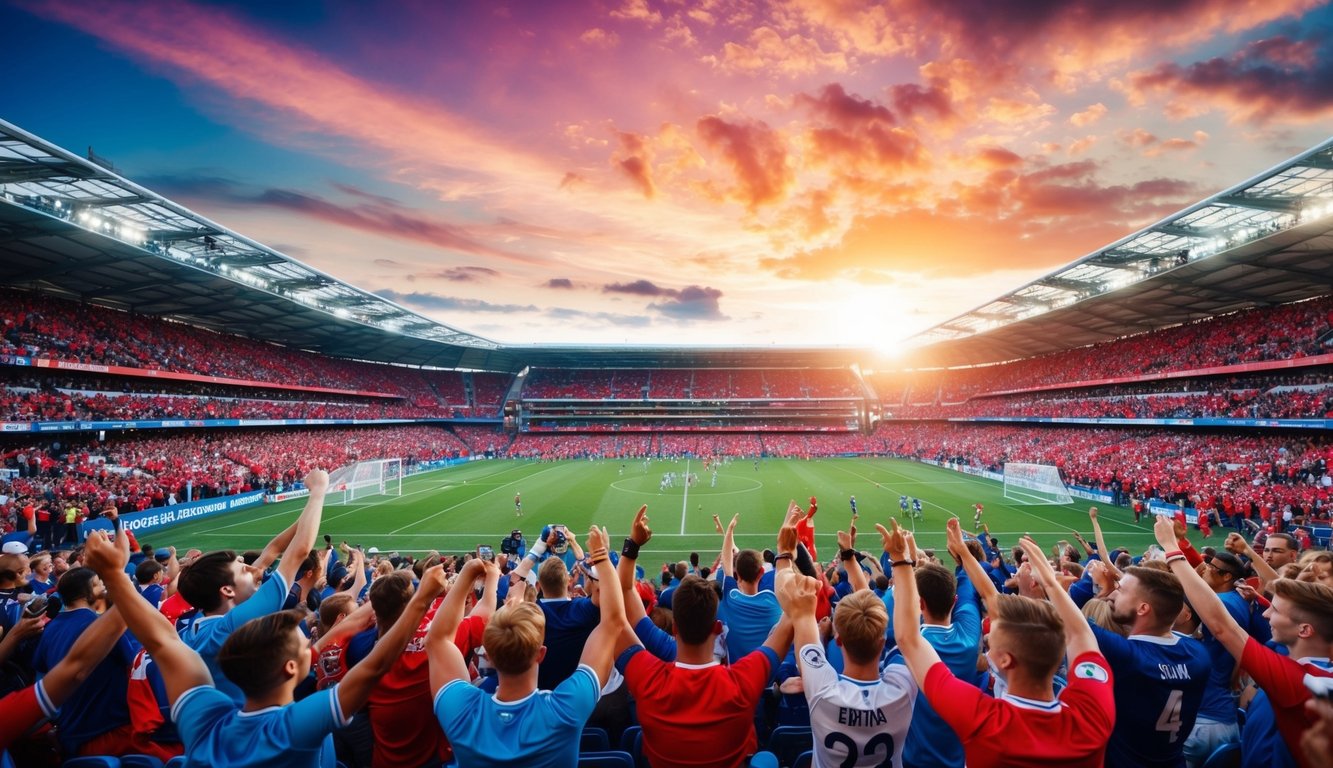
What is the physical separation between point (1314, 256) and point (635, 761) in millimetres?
39711

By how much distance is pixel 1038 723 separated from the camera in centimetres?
258

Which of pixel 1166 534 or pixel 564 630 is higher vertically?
pixel 1166 534

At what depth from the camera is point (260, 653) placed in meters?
2.69

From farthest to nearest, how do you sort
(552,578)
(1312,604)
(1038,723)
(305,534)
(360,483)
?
(360,483) < (552,578) < (305,534) < (1312,604) < (1038,723)

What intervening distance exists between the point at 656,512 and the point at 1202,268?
32.0 m

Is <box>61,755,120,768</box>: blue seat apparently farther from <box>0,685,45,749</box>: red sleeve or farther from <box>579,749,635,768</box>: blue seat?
<box>579,749,635,768</box>: blue seat

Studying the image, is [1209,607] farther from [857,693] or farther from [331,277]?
[331,277]

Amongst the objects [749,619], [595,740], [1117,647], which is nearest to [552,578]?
[595,740]

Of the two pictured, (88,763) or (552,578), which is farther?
(552,578)

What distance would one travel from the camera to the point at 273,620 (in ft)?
9.12

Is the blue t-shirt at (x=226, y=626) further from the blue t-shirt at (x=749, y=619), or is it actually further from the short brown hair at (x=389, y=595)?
the blue t-shirt at (x=749, y=619)

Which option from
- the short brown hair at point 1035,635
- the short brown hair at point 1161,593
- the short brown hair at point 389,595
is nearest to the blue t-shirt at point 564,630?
the short brown hair at point 389,595

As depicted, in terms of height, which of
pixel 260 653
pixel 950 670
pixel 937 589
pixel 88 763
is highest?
pixel 260 653

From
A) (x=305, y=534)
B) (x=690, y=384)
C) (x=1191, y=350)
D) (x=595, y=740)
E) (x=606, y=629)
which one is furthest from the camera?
(x=690, y=384)
